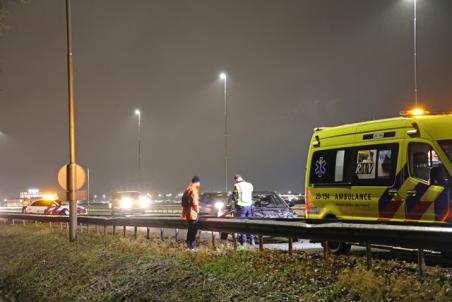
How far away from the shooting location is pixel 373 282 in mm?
7785

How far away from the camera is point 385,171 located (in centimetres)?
1210

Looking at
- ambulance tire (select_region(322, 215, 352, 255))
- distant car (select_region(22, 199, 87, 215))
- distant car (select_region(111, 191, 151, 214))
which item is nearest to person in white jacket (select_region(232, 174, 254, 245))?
ambulance tire (select_region(322, 215, 352, 255))

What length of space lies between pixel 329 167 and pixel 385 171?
6.58 ft

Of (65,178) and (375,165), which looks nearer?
(375,165)

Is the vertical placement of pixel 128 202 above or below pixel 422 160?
below

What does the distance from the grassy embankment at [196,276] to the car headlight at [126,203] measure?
2276cm

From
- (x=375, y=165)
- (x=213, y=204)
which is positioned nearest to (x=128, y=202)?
(x=213, y=204)

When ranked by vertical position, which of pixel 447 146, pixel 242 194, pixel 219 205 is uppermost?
pixel 447 146

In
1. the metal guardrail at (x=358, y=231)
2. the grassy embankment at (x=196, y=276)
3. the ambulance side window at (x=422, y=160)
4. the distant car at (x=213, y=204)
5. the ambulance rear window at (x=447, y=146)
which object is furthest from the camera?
the distant car at (x=213, y=204)

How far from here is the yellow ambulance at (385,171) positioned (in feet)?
35.9

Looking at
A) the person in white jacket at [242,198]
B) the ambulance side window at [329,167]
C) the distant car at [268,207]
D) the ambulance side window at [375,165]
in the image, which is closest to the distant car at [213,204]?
the distant car at [268,207]

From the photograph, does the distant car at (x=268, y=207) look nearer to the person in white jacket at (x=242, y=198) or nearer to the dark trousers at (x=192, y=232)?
the person in white jacket at (x=242, y=198)

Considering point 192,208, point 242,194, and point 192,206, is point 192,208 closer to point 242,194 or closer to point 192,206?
point 192,206

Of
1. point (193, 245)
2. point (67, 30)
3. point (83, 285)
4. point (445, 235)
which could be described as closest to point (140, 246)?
point (193, 245)
